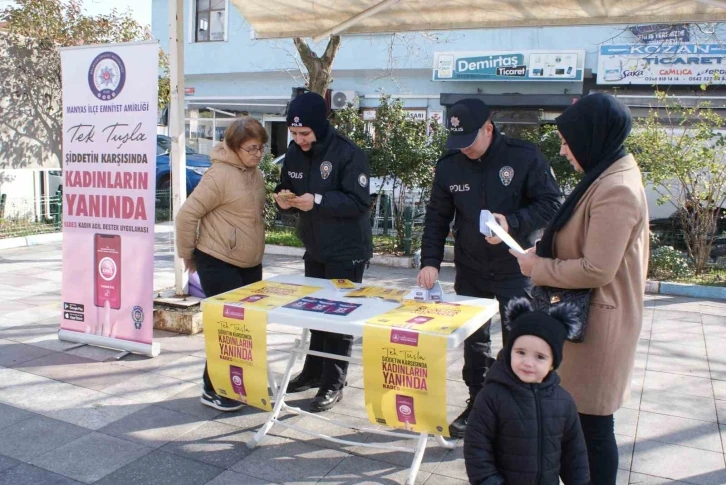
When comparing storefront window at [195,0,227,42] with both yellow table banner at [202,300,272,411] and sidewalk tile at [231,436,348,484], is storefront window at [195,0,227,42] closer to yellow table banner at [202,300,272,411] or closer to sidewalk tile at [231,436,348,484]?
yellow table banner at [202,300,272,411]

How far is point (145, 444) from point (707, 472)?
2949mm

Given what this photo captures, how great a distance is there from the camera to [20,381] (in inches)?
166

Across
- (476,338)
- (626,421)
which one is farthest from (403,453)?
(626,421)

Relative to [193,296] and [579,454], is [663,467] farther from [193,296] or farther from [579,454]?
[193,296]

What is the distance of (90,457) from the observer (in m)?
3.25

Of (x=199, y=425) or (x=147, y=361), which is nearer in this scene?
(x=199, y=425)

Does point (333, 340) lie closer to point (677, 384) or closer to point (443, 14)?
point (677, 384)

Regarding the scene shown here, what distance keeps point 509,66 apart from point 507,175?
1411 cm

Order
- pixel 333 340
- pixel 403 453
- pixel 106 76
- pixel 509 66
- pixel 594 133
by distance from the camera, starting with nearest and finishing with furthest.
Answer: pixel 594 133 < pixel 403 453 < pixel 333 340 < pixel 106 76 < pixel 509 66

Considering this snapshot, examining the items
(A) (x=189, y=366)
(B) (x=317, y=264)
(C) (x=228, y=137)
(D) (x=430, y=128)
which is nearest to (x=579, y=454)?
(B) (x=317, y=264)

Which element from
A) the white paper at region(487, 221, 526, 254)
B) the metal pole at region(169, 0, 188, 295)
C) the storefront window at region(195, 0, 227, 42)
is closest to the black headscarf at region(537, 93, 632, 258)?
the white paper at region(487, 221, 526, 254)

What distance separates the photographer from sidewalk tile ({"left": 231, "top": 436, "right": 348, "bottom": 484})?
3119mm

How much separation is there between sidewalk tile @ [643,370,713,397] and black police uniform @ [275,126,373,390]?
2.25m

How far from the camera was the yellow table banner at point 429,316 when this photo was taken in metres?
2.80
